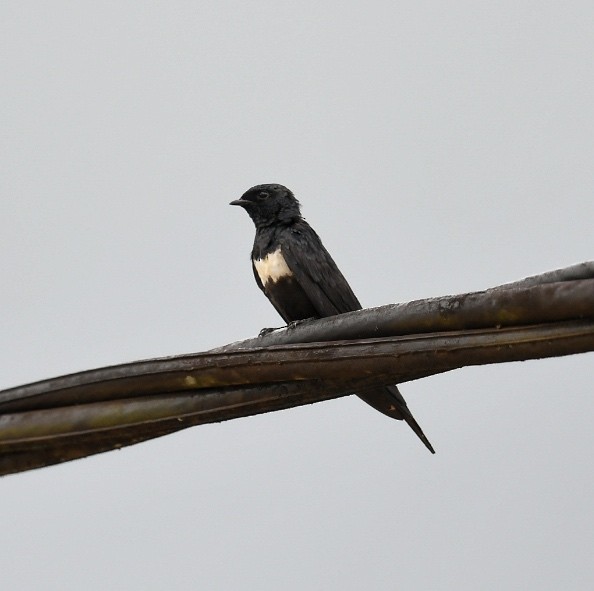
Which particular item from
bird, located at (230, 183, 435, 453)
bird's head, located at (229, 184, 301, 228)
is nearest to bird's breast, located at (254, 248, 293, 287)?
bird, located at (230, 183, 435, 453)

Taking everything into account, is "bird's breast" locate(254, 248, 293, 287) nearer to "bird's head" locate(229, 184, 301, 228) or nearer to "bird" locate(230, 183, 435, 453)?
"bird" locate(230, 183, 435, 453)

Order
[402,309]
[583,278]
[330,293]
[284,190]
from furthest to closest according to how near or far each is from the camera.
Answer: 1. [284,190]
2. [330,293]
3. [402,309]
4. [583,278]

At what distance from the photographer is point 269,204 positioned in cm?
814

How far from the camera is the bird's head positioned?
801cm

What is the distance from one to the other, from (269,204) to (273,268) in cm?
80

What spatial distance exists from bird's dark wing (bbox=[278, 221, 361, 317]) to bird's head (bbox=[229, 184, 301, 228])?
471mm

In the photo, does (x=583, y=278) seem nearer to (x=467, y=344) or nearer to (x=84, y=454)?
(x=467, y=344)

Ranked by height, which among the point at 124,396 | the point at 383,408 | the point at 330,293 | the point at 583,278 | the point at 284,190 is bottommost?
the point at 583,278

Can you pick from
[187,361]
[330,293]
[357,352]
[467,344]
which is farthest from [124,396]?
[330,293]

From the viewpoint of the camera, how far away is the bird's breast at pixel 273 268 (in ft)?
24.3

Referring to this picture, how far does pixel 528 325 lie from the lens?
10.7 ft

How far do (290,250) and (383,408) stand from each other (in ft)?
6.29

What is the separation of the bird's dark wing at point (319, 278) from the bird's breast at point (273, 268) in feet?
0.11

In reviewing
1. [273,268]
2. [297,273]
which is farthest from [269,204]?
[297,273]
